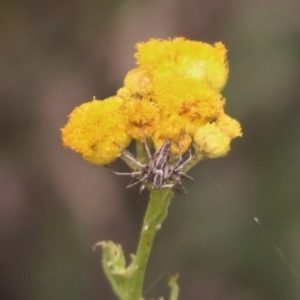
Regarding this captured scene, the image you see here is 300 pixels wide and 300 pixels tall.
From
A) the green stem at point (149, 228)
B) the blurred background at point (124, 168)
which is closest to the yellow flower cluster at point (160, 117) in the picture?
the green stem at point (149, 228)

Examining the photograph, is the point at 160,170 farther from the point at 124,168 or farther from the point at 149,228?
the point at 124,168

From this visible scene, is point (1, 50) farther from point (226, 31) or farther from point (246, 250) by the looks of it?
point (246, 250)

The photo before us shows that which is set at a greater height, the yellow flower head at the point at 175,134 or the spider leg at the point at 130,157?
the yellow flower head at the point at 175,134

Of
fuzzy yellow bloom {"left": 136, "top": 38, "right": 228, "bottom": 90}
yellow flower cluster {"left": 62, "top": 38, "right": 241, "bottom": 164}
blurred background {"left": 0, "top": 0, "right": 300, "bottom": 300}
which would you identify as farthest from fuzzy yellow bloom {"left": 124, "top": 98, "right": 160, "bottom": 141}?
blurred background {"left": 0, "top": 0, "right": 300, "bottom": 300}

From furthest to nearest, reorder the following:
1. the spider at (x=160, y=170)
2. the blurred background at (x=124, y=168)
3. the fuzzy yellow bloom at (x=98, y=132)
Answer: the blurred background at (x=124, y=168), the fuzzy yellow bloom at (x=98, y=132), the spider at (x=160, y=170)

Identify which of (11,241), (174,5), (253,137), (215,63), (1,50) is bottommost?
(11,241)

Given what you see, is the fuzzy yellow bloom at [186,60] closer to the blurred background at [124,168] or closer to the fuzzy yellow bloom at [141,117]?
the fuzzy yellow bloom at [141,117]

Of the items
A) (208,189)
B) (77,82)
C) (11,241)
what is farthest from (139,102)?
(11,241)
